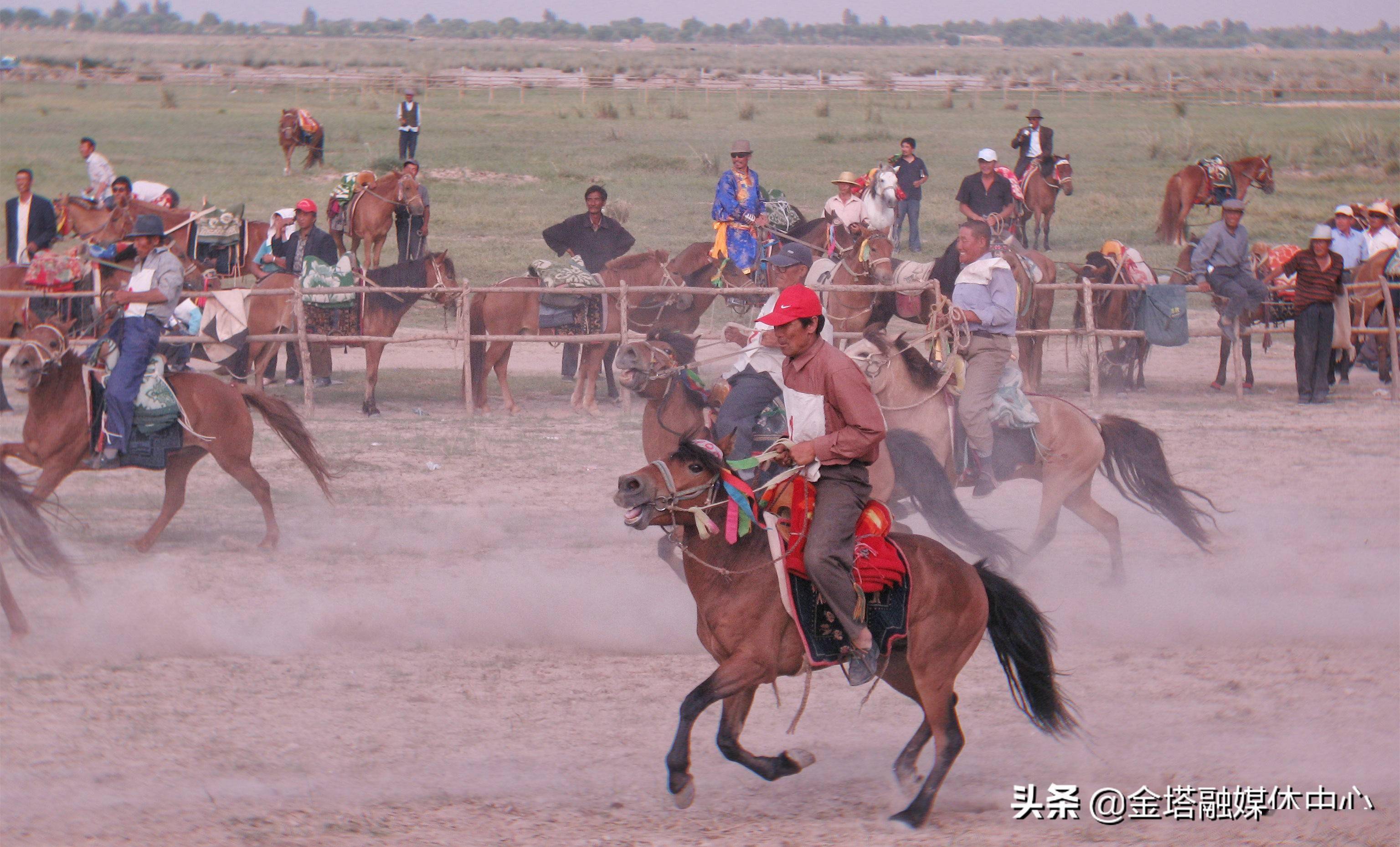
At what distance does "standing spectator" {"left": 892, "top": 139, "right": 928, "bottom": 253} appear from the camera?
2081cm

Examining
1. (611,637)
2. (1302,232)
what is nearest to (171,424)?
(611,637)

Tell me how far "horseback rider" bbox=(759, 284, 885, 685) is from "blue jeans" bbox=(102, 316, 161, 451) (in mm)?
4938

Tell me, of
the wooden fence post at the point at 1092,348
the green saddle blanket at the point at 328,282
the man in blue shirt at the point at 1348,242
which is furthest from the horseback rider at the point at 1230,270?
the green saddle blanket at the point at 328,282

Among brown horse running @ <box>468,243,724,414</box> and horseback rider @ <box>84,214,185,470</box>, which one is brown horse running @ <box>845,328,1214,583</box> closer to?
horseback rider @ <box>84,214,185,470</box>

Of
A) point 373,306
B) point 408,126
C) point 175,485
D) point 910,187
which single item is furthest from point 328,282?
point 408,126

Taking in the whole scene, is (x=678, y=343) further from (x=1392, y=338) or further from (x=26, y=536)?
(x=1392, y=338)

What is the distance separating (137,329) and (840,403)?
526 cm

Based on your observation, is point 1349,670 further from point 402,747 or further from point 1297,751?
point 402,747

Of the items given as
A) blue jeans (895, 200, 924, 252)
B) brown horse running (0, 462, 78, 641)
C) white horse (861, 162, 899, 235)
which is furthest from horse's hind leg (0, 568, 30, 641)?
blue jeans (895, 200, 924, 252)

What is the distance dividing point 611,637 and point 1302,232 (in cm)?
1982

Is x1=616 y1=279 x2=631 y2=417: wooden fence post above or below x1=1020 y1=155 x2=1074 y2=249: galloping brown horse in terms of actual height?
below

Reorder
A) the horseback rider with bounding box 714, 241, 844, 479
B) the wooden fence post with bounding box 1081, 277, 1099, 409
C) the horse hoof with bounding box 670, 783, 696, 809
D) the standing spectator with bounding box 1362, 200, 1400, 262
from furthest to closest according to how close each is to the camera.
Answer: the standing spectator with bounding box 1362, 200, 1400, 262, the wooden fence post with bounding box 1081, 277, 1099, 409, the horseback rider with bounding box 714, 241, 844, 479, the horse hoof with bounding box 670, 783, 696, 809

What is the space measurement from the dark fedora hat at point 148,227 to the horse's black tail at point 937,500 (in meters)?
4.49

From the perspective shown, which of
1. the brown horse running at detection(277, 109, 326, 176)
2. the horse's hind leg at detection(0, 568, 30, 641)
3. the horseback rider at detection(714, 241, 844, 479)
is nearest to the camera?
the horse's hind leg at detection(0, 568, 30, 641)
